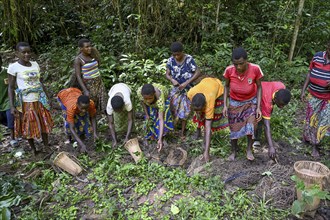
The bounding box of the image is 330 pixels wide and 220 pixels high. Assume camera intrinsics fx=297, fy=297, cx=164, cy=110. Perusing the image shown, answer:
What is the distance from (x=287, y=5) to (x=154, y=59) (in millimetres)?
3543

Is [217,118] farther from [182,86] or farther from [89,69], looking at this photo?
[89,69]

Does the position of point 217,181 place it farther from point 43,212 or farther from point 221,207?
point 43,212

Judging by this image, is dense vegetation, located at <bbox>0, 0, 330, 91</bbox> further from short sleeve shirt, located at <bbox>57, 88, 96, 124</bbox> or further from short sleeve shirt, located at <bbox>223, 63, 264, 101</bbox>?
short sleeve shirt, located at <bbox>223, 63, 264, 101</bbox>

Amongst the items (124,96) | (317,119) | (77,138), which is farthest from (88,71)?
(317,119)

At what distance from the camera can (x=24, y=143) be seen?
17.0 ft

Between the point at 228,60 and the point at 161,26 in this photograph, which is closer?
the point at 228,60

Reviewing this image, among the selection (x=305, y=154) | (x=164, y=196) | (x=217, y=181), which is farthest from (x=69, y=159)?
(x=305, y=154)

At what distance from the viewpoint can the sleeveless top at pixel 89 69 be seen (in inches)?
189

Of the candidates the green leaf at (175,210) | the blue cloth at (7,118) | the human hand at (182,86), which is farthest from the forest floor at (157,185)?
the human hand at (182,86)

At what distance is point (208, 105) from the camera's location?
3947 millimetres

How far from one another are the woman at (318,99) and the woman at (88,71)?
323 centimetres

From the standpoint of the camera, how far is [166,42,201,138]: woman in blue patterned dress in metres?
4.71

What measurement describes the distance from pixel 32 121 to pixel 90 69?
1209mm

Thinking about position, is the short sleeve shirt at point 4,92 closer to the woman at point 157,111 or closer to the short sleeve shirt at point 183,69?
the woman at point 157,111
